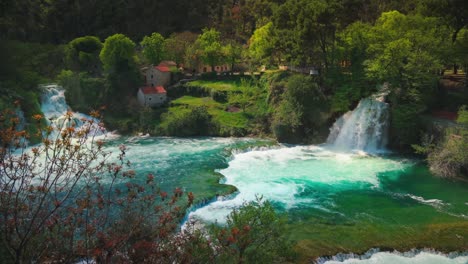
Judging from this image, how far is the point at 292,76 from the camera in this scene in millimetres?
43812

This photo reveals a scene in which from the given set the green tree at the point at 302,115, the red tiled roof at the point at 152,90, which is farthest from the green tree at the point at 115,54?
the green tree at the point at 302,115

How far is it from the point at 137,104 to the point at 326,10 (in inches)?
958

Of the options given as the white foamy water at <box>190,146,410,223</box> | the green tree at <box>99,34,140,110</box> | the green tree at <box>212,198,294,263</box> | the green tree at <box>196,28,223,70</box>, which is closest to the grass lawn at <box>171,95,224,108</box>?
the green tree at <box>99,34,140,110</box>

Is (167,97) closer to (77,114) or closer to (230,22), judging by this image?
(77,114)

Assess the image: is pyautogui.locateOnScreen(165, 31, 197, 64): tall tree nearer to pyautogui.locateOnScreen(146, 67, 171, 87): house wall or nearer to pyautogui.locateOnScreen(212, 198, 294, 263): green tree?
pyautogui.locateOnScreen(146, 67, 171, 87): house wall

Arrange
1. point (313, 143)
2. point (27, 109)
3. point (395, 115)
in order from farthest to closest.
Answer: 1. point (27, 109)
2. point (313, 143)
3. point (395, 115)

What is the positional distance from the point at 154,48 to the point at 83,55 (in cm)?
968

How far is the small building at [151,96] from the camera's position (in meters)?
49.8

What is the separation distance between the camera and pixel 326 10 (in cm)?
4238

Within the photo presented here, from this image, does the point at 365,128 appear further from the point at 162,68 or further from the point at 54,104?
the point at 54,104

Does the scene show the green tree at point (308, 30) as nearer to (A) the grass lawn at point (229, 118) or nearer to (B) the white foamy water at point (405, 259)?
(A) the grass lawn at point (229, 118)

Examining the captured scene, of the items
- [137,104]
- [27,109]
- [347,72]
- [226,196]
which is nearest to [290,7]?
[347,72]

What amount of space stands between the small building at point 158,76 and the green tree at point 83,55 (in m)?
9.17

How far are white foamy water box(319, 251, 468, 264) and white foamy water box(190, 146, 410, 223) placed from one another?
19.7 ft
